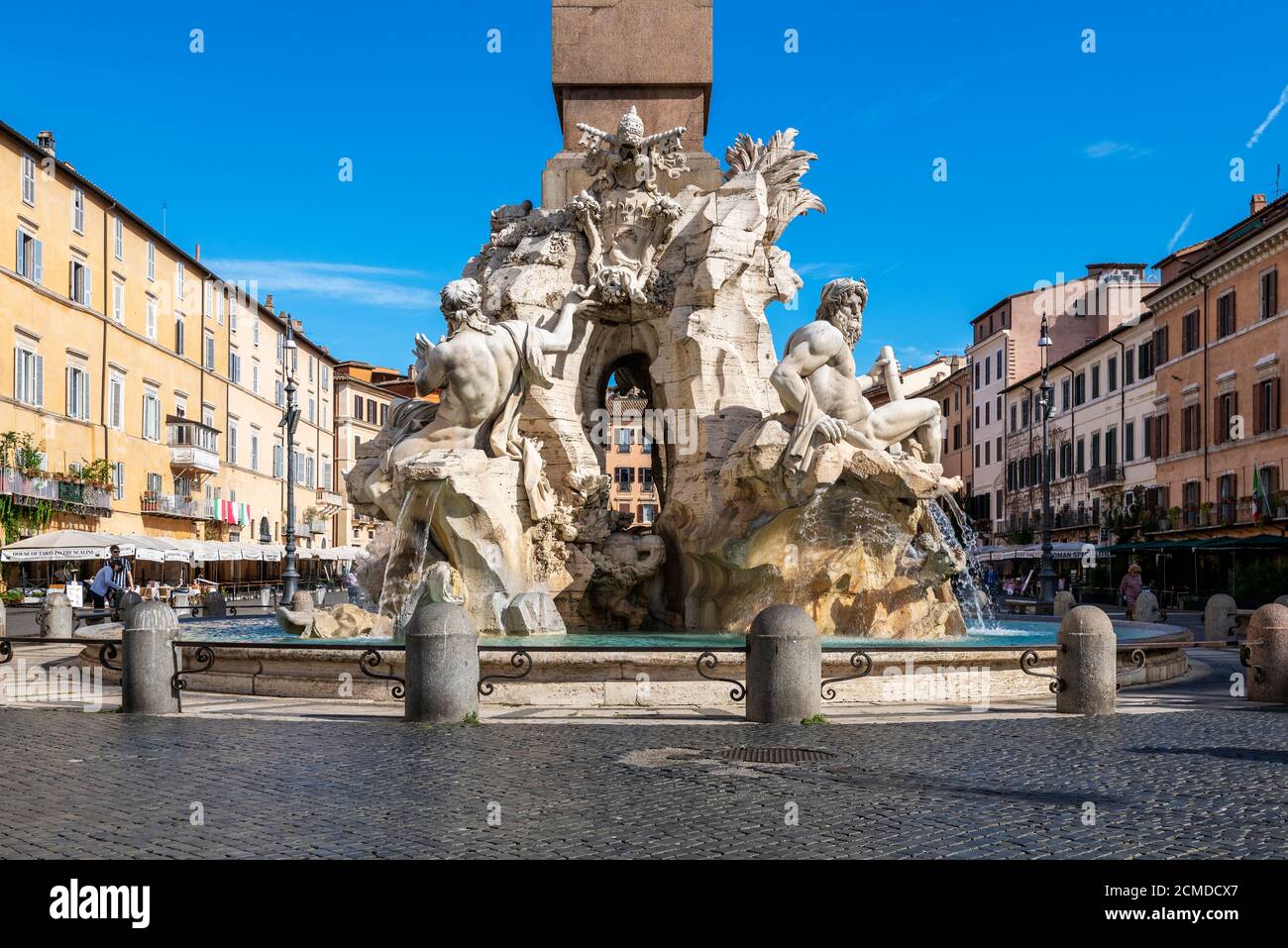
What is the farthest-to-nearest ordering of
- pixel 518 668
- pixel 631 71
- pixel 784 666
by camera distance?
pixel 631 71, pixel 518 668, pixel 784 666

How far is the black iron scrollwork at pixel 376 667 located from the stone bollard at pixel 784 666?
260 cm

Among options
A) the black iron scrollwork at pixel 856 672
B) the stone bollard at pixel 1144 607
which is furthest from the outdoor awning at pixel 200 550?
the black iron scrollwork at pixel 856 672

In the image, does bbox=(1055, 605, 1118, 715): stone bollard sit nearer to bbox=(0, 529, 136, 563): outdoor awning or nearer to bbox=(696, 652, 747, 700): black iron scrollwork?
bbox=(696, 652, 747, 700): black iron scrollwork

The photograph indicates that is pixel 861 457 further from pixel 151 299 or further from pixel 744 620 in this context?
pixel 151 299

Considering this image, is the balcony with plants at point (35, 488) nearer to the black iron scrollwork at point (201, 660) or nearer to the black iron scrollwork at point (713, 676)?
the black iron scrollwork at point (201, 660)

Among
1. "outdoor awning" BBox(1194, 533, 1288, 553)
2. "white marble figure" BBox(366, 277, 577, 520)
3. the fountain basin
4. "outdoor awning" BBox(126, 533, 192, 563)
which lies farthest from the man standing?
"outdoor awning" BBox(1194, 533, 1288, 553)

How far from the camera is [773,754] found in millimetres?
7793

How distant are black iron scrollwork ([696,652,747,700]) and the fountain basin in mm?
49

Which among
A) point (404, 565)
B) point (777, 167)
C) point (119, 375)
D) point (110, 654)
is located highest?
point (119, 375)

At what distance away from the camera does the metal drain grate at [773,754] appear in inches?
299

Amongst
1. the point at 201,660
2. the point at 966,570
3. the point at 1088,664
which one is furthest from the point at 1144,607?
the point at 201,660

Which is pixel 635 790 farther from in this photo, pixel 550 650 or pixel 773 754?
pixel 550 650

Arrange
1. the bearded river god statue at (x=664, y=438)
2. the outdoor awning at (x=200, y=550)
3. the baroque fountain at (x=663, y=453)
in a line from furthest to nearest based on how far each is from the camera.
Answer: the outdoor awning at (x=200, y=550)
the bearded river god statue at (x=664, y=438)
the baroque fountain at (x=663, y=453)

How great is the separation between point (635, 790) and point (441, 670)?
104 inches
